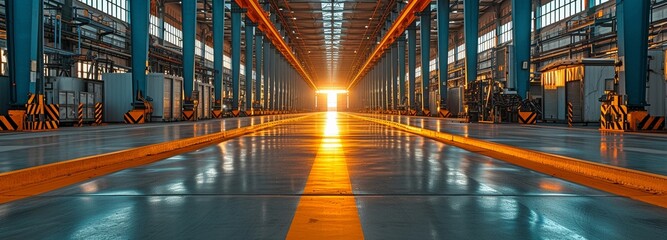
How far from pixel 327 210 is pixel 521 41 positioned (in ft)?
71.8

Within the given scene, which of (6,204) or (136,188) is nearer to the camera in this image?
(6,204)

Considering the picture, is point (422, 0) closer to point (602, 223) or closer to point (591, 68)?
point (591, 68)

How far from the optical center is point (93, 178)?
659 centimetres

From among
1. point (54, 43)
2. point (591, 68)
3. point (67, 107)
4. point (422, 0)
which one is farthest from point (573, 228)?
point (422, 0)

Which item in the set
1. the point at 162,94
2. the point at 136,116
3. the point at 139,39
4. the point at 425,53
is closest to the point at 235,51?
the point at 162,94

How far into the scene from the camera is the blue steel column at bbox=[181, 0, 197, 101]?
102ft

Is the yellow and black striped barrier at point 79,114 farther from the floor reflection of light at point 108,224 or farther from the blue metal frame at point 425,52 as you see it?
the blue metal frame at point 425,52

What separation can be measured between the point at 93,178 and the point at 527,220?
5434 millimetres

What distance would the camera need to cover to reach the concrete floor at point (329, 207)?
11.9ft

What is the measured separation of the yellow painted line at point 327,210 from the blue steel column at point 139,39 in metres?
21.3

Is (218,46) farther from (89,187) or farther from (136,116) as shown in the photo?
(89,187)

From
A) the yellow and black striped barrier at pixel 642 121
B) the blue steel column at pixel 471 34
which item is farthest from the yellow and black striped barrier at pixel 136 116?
the yellow and black striped barrier at pixel 642 121

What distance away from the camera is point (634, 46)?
16.8m

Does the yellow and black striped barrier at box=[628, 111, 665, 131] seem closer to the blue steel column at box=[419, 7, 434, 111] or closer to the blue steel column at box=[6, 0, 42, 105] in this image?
the blue steel column at box=[6, 0, 42, 105]
